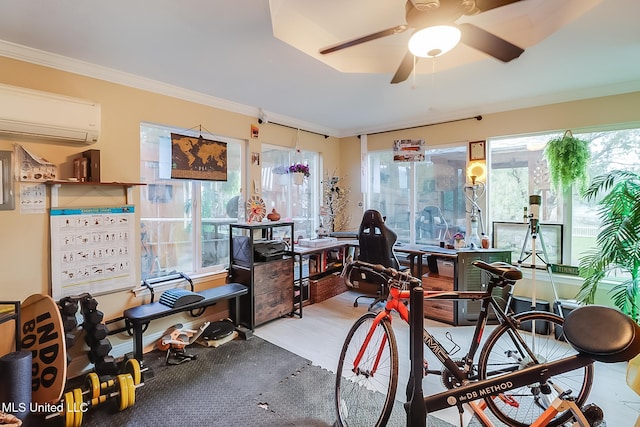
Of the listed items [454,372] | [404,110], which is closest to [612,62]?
[404,110]

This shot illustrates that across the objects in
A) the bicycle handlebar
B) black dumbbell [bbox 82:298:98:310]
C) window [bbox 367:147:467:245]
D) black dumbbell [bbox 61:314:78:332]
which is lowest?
black dumbbell [bbox 61:314:78:332]

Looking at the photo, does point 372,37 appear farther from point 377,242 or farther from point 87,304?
point 87,304

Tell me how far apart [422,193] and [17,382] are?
4.42 metres

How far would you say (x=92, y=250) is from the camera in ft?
8.39

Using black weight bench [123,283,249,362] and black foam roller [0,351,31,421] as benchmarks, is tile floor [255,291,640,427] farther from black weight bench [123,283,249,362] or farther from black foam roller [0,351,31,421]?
black foam roller [0,351,31,421]

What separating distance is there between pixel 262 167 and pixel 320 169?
122 centimetres

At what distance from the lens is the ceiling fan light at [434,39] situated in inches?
61.4

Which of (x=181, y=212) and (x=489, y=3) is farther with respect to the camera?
(x=181, y=212)

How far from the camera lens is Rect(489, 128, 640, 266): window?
3.22 m

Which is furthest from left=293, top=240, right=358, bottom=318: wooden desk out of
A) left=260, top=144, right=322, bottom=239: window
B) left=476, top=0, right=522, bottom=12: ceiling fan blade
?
left=476, top=0, right=522, bottom=12: ceiling fan blade

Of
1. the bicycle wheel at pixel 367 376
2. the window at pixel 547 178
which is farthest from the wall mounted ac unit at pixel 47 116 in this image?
the window at pixel 547 178

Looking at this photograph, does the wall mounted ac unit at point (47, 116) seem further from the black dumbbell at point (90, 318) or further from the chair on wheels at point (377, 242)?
the chair on wheels at point (377, 242)

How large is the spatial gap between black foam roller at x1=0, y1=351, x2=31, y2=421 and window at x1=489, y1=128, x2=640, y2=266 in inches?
180

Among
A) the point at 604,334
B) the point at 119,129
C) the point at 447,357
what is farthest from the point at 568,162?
the point at 119,129
